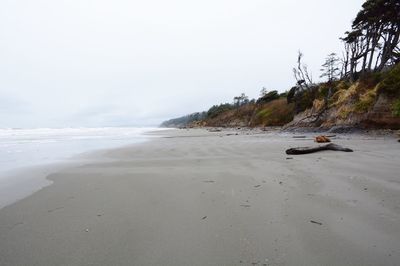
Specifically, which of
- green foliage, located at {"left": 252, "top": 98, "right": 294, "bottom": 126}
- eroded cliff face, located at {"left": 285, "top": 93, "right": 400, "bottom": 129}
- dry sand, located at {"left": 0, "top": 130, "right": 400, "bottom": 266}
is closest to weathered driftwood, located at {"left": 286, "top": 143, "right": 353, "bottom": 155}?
dry sand, located at {"left": 0, "top": 130, "right": 400, "bottom": 266}

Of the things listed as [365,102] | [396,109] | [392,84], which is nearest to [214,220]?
[396,109]

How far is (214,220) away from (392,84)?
1515cm

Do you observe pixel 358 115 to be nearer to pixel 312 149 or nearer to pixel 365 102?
pixel 365 102

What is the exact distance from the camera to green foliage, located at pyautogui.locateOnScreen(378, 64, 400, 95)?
1342cm

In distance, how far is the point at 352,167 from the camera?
4.78 m

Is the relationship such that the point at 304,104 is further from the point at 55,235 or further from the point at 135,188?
the point at 55,235

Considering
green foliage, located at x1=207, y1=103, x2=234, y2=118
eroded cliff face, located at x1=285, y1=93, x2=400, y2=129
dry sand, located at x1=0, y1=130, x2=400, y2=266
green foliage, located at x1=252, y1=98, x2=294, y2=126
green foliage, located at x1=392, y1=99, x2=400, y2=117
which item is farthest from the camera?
green foliage, located at x1=207, y1=103, x2=234, y2=118

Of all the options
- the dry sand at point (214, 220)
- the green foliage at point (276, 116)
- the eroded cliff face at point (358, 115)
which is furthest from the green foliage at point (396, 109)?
the green foliage at point (276, 116)

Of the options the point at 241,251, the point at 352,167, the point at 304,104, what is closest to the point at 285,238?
the point at 241,251

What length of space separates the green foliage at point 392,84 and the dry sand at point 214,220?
11372 mm

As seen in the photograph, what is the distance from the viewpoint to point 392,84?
13.7 meters

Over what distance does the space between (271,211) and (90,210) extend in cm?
204

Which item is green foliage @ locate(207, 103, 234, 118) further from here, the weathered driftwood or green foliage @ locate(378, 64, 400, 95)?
the weathered driftwood

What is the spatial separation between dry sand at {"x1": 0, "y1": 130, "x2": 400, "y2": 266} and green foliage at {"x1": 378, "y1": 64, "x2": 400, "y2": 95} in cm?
1137
